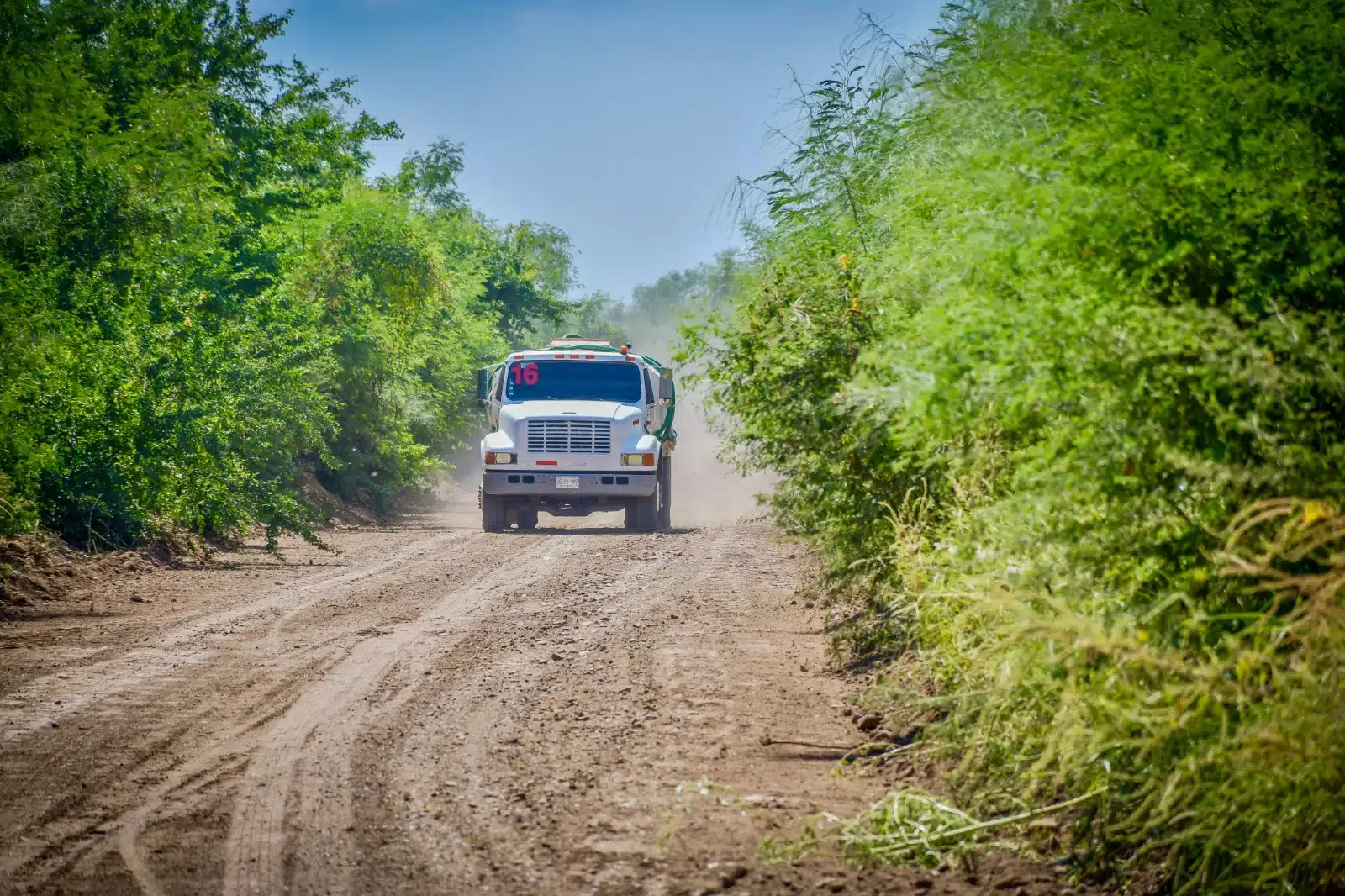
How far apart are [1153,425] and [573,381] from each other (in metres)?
21.5

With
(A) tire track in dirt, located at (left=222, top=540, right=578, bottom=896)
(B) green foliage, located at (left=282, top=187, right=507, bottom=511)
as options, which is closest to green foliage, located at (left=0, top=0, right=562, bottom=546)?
(B) green foliage, located at (left=282, top=187, right=507, bottom=511)

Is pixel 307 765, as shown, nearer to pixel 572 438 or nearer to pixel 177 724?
pixel 177 724

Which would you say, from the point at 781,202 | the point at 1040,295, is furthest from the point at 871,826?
the point at 781,202

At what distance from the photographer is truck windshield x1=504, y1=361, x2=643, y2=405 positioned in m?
25.5

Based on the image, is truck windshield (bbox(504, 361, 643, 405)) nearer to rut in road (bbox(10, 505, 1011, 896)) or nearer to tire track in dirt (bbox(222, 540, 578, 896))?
rut in road (bbox(10, 505, 1011, 896))

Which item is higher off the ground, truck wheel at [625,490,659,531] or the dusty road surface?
truck wheel at [625,490,659,531]

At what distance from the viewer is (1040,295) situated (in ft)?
16.0

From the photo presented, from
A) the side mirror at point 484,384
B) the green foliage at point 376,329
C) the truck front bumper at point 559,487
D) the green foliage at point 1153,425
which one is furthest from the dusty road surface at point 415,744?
the green foliage at point 376,329

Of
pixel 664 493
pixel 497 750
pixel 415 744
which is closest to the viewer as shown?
pixel 497 750

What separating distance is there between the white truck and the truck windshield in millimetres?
15

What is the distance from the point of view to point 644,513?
25750 millimetres

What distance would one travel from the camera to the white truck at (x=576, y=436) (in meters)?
24.5

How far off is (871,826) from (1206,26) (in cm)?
345

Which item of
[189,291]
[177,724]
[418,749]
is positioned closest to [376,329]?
[189,291]
